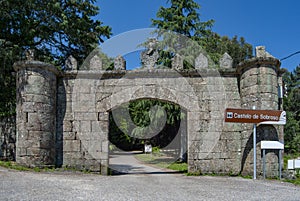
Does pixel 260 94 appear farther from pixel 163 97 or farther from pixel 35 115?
pixel 35 115

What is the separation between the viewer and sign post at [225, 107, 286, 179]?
848 centimetres

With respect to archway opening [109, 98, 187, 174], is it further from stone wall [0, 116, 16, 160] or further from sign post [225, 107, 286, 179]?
stone wall [0, 116, 16, 160]

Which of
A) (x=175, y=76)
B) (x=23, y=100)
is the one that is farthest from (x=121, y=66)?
(x=23, y=100)

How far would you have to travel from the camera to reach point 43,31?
1320 cm

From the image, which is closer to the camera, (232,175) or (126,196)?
(126,196)

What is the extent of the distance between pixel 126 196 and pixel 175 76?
16.0 feet

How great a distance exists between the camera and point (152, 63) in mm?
9852

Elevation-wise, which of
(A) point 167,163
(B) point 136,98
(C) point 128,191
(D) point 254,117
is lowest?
(A) point 167,163

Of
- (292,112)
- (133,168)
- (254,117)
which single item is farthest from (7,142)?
(292,112)

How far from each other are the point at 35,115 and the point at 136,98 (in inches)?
119

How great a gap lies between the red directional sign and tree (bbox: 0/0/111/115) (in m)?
7.42

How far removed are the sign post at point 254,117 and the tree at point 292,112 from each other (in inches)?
150

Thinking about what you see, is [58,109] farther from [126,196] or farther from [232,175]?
[232,175]

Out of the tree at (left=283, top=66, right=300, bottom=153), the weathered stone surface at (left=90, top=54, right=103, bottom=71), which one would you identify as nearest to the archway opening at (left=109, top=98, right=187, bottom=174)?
the weathered stone surface at (left=90, top=54, right=103, bottom=71)
